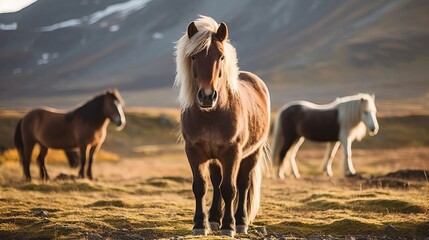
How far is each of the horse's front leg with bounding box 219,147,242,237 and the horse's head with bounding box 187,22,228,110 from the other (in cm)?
92

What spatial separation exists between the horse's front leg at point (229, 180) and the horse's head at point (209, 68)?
3.02 feet

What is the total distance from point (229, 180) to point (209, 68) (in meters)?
1.66

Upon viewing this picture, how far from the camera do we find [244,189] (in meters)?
7.96

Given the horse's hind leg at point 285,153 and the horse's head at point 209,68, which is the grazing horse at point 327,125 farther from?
the horse's head at point 209,68

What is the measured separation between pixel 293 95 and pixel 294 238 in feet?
408

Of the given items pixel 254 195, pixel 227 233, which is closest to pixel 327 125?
pixel 254 195

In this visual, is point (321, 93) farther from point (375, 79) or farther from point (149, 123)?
point (149, 123)

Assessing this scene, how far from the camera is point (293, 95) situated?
425ft

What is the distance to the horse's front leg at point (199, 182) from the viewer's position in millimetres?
7035

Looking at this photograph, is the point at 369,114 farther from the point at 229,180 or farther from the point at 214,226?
the point at 229,180

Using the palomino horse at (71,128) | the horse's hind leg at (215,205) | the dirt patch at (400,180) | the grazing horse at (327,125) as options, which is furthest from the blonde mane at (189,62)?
the grazing horse at (327,125)

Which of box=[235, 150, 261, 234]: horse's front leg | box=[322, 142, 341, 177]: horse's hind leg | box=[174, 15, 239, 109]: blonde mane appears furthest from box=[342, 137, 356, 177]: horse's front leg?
box=[174, 15, 239, 109]: blonde mane

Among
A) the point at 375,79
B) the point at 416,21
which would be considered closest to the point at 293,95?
the point at 375,79

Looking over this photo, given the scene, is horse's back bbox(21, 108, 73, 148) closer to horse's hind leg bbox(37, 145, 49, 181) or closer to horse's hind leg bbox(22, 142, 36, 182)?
horse's hind leg bbox(22, 142, 36, 182)
